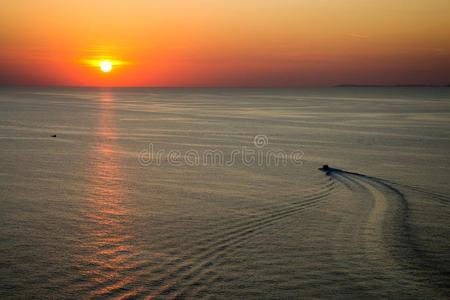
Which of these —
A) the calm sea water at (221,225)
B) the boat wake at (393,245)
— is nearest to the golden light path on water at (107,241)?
the calm sea water at (221,225)

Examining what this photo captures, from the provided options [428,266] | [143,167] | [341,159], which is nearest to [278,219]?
[428,266]

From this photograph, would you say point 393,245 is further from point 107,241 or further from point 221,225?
point 107,241

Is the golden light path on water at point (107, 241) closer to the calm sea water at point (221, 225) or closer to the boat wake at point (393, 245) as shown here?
the calm sea water at point (221, 225)

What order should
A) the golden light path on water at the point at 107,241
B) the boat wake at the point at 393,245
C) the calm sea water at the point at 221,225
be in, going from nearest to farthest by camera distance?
the golden light path on water at the point at 107,241
the calm sea water at the point at 221,225
the boat wake at the point at 393,245

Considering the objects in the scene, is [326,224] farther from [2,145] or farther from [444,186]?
[2,145]

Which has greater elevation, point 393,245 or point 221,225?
point 221,225

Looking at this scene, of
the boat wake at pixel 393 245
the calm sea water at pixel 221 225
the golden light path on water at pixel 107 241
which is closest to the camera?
the golden light path on water at pixel 107 241

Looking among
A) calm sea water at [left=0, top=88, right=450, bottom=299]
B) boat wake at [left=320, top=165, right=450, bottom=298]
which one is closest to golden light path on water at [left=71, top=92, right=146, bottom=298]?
calm sea water at [left=0, top=88, right=450, bottom=299]

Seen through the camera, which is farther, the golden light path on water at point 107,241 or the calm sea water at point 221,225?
the calm sea water at point 221,225

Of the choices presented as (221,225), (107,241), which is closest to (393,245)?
(221,225)

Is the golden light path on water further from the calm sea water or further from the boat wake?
the boat wake

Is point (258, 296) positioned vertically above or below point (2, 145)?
below
